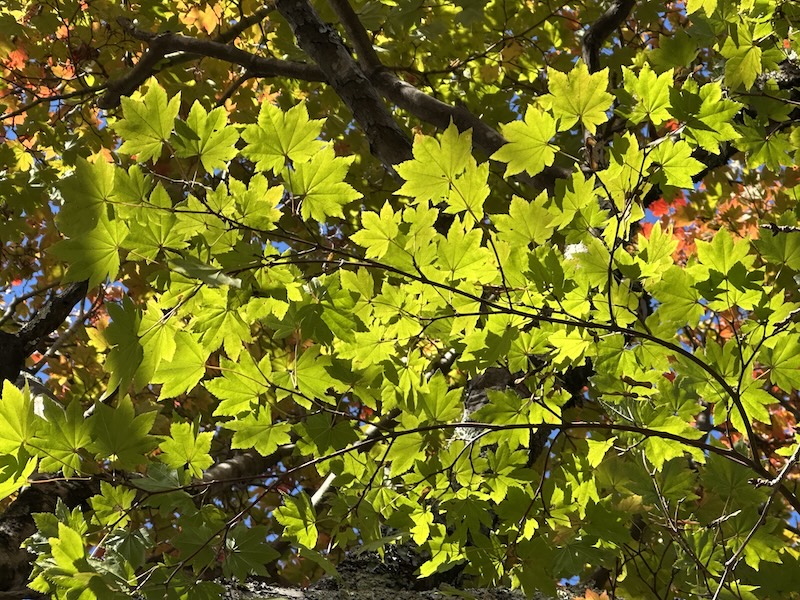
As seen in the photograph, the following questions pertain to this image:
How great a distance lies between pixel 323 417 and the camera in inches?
51.5

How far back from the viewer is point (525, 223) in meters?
1.25

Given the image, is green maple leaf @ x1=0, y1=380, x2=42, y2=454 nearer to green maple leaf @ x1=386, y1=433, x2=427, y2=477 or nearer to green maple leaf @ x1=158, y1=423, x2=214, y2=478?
green maple leaf @ x1=158, y1=423, x2=214, y2=478

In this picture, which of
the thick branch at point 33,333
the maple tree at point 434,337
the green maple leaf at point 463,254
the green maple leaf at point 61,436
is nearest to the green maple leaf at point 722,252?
the maple tree at point 434,337

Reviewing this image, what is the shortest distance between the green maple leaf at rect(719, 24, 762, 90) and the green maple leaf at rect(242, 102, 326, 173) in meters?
1.05

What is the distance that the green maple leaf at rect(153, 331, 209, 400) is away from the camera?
120cm

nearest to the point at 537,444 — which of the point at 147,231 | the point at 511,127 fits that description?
the point at 511,127

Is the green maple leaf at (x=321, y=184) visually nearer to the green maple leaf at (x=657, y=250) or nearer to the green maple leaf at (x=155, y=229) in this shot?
the green maple leaf at (x=155, y=229)

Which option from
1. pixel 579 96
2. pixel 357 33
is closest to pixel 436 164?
pixel 579 96

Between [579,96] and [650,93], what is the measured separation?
15cm

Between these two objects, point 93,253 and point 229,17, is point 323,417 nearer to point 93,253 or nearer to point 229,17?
point 93,253

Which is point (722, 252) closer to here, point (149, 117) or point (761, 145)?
point (761, 145)

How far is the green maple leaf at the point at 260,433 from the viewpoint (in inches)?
50.1

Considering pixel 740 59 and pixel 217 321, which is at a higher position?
pixel 740 59

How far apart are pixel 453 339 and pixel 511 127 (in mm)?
470
